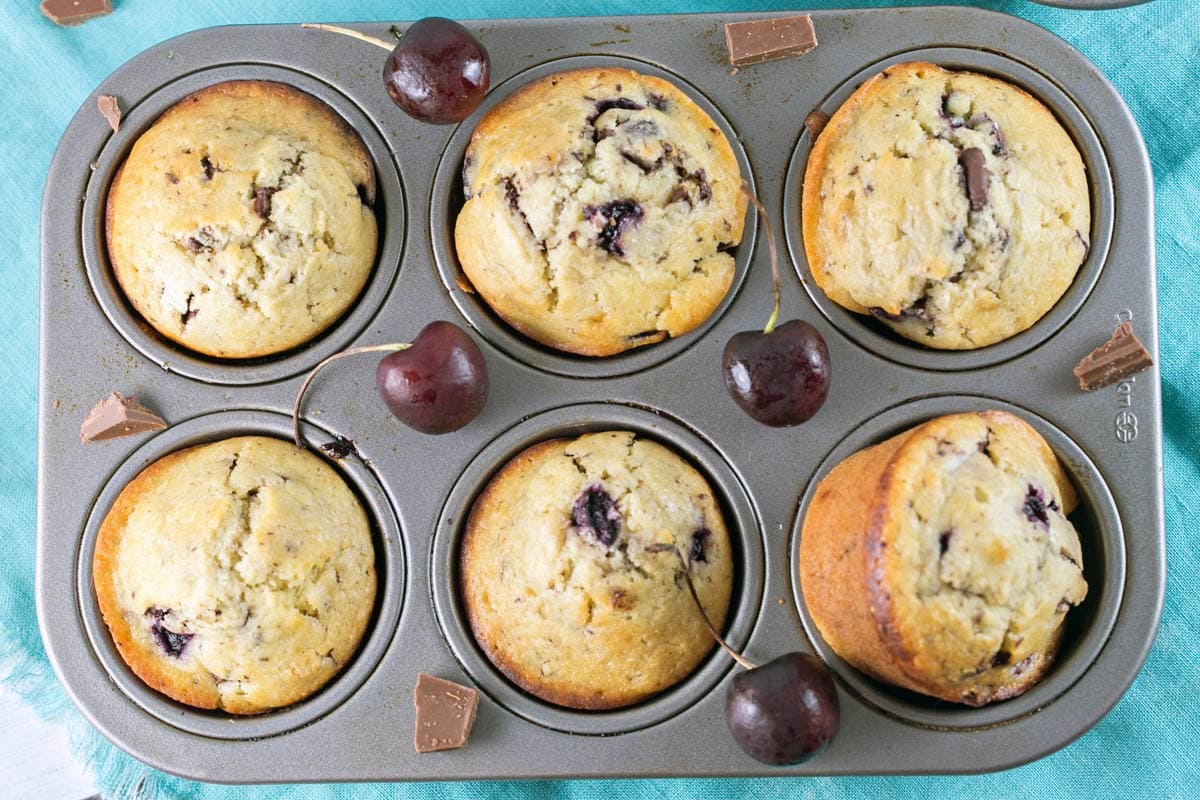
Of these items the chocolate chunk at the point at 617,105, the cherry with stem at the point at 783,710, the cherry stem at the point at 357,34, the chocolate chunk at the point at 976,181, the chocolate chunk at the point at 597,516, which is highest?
the cherry stem at the point at 357,34

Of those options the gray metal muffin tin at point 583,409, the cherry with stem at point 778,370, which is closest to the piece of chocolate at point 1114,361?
the gray metal muffin tin at point 583,409

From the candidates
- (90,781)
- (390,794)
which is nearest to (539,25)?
(390,794)

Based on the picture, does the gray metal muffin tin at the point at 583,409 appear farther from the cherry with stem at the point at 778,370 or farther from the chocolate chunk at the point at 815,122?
the cherry with stem at the point at 778,370

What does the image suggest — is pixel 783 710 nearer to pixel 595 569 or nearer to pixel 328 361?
pixel 595 569

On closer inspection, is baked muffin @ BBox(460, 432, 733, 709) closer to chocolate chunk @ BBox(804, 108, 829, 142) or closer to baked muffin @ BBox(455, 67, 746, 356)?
baked muffin @ BBox(455, 67, 746, 356)

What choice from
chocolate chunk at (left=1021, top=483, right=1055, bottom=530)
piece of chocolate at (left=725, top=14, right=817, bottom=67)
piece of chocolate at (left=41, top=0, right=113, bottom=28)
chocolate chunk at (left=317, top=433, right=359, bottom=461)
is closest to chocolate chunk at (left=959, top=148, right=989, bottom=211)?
piece of chocolate at (left=725, top=14, right=817, bottom=67)
